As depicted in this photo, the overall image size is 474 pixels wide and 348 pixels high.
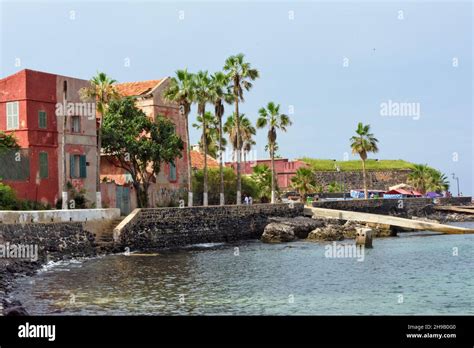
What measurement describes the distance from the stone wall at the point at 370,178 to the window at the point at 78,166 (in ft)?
170

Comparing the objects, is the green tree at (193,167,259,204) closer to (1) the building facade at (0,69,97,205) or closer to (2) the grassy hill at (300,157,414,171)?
(1) the building facade at (0,69,97,205)

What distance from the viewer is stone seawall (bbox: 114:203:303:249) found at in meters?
40.2

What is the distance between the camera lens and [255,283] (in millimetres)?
26234

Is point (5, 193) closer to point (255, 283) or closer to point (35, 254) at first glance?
point (35, 254)

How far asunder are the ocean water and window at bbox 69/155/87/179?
27.0 feet

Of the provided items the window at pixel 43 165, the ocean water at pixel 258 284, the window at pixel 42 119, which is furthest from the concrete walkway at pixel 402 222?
the window at pixel 42 119

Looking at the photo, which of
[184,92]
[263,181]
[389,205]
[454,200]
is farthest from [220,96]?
[454,200]

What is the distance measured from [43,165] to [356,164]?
66.0 meters

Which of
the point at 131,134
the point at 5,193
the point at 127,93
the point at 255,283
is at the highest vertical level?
the point at 127,93

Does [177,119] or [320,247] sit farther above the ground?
[177,119]

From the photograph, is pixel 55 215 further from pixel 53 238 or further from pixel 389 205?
pixel 389 205
